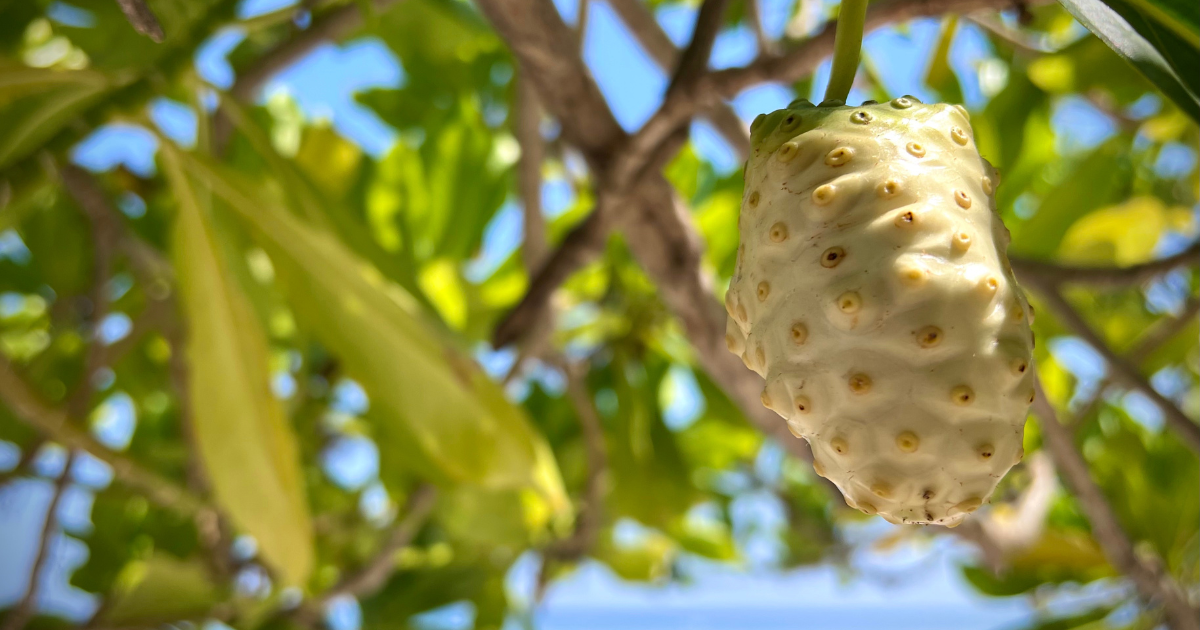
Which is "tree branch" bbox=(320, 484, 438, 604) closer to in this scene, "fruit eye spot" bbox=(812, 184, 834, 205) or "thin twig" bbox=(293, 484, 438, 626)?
"thin twig" bbox=(293, 484, 438, 626)

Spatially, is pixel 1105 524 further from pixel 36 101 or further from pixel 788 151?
pixel 36 101

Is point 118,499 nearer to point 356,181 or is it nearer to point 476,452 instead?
point 356,181

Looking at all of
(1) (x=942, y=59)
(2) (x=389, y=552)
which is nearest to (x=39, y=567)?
(2) (x=389, y=552)

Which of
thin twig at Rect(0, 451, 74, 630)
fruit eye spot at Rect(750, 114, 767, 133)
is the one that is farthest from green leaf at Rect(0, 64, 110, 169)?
fruit eye spot at Rect(750, 114, 767, 133)

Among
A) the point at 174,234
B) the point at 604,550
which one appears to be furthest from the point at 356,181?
the point at 604,550

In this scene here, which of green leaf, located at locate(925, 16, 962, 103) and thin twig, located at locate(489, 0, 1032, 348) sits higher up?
thin twig, located at locate(489, 0, 1032, 348)

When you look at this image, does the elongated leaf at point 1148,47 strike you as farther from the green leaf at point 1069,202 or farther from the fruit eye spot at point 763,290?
the green leaf at point 1069,202
